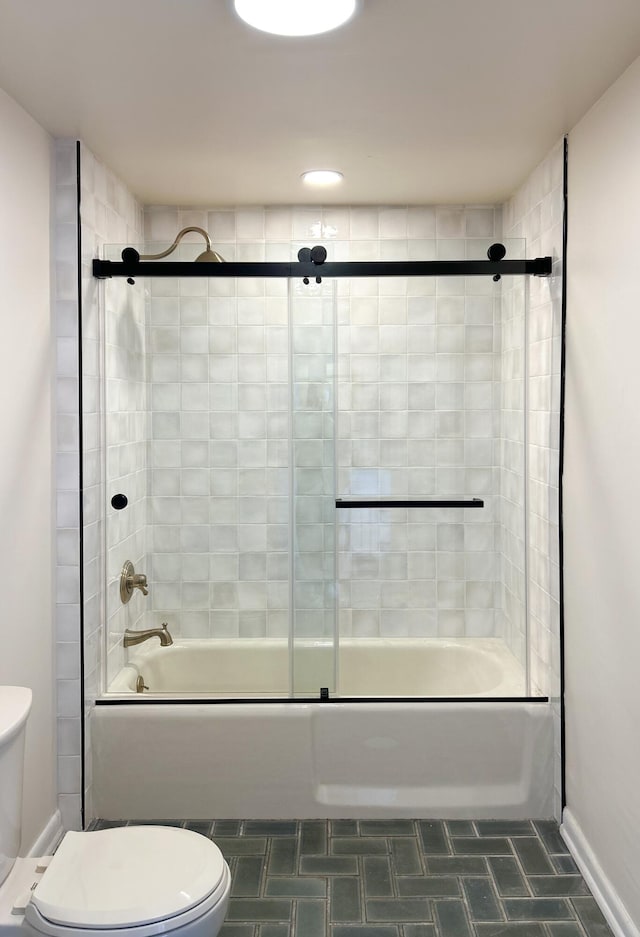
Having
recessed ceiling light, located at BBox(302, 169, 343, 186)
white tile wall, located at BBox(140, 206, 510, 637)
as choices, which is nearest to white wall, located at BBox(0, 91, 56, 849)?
white tile wall, located at BBox(140, 206, 510, 637)

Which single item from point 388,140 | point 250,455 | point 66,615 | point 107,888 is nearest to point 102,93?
point 388,140

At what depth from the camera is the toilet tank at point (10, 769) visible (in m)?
1.76

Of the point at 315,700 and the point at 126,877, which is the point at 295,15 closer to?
the point at 126,877

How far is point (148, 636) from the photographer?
3.10 metres

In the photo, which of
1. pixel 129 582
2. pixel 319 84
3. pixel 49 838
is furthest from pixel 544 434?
pixel 49 838

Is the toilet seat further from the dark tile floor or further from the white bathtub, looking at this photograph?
the white bathtub

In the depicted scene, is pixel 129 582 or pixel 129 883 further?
pixel 129 582

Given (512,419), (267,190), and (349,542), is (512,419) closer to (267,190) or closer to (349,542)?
(349,542)

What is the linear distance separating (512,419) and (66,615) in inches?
71.3

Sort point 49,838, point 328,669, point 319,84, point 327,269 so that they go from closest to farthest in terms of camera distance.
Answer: point 319,84 → point 49,838 → point 327,269 → point 328,669

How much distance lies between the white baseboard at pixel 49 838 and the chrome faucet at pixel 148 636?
2.14 ft

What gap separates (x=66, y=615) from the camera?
2.72 m

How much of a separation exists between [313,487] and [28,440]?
1.02 metres

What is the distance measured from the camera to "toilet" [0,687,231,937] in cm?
165
